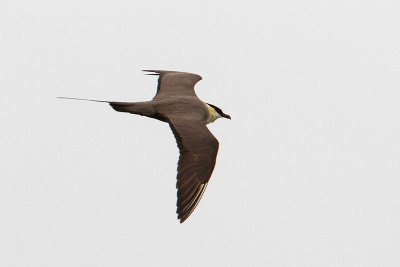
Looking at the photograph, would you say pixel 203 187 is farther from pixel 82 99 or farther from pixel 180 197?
pixel 82 99

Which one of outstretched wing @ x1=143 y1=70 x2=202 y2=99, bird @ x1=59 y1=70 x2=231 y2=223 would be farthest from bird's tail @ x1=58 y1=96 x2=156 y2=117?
outstretched wing @ x1=143 y1=70 x2=202 y2=99

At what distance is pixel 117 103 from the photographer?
17562 millimetres

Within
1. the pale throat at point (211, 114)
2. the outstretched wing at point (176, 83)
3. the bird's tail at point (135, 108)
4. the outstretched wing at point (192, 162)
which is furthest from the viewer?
the outstretched wing at point (176, 83)

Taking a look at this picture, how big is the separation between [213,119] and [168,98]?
102cm

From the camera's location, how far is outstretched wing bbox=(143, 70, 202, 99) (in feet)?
62.4

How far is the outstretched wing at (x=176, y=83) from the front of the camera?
19.0 metres

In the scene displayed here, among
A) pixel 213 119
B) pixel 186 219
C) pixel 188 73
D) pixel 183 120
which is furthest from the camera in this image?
pixel 188 73

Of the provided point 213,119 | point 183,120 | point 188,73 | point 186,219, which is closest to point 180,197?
point 186,219

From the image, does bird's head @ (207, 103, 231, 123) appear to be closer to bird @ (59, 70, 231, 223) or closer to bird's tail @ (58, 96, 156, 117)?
bird @ (59, 70, 231, 223)

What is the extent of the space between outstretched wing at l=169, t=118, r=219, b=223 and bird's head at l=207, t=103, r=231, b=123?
1393 millimetres

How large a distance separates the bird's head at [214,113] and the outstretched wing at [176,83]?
442 mm

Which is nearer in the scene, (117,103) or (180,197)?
(180,197)

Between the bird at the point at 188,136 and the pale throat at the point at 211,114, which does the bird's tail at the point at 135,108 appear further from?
the pale throat at the point at 211,114

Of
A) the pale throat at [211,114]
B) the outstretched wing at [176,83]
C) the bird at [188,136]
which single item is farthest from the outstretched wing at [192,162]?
the outstretched wing at [176,83]
